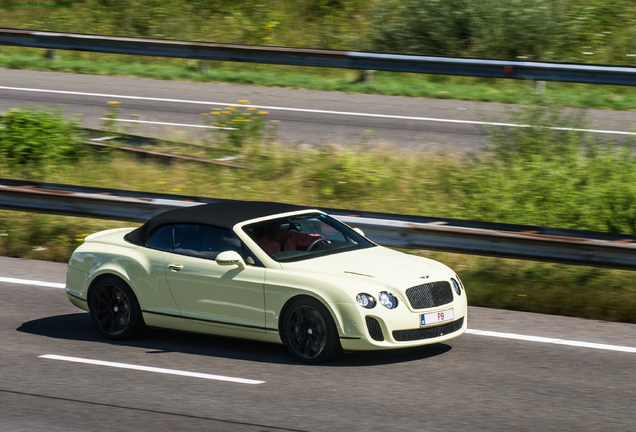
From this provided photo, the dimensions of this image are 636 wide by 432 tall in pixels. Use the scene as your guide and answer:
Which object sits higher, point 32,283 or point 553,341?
point 553,341

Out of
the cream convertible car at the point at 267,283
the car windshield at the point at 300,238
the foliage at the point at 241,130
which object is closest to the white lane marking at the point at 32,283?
Answer: the cream convertible car at the point at 267,283

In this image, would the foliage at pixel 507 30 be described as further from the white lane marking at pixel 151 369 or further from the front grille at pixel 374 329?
the white lane marking at pixel 151 369

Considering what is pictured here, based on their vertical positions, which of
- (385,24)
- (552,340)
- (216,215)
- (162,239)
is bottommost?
(552,340)

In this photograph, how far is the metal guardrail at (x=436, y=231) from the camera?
9.97m

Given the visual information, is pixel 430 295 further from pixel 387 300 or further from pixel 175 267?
pixel 175 267

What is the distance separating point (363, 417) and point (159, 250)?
9.94ft

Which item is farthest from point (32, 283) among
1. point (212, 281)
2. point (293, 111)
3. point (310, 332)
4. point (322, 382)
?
point (293, 111)

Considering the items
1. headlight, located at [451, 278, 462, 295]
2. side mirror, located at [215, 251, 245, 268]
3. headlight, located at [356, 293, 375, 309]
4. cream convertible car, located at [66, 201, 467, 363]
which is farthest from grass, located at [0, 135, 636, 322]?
side mirror, located at [215, 251, 245, 268]

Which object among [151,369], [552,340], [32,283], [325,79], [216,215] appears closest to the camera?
[151,369]

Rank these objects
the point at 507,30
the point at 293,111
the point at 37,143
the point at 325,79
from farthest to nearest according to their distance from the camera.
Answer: the point at 325,79, the point at 507,30, the point at 293,111, the point at 37,143

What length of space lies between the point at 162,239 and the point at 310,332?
1.80m

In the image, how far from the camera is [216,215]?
909cm

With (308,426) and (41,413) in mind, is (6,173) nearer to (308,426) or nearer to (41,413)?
(41,413)

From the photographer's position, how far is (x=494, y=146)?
14.5 meters
